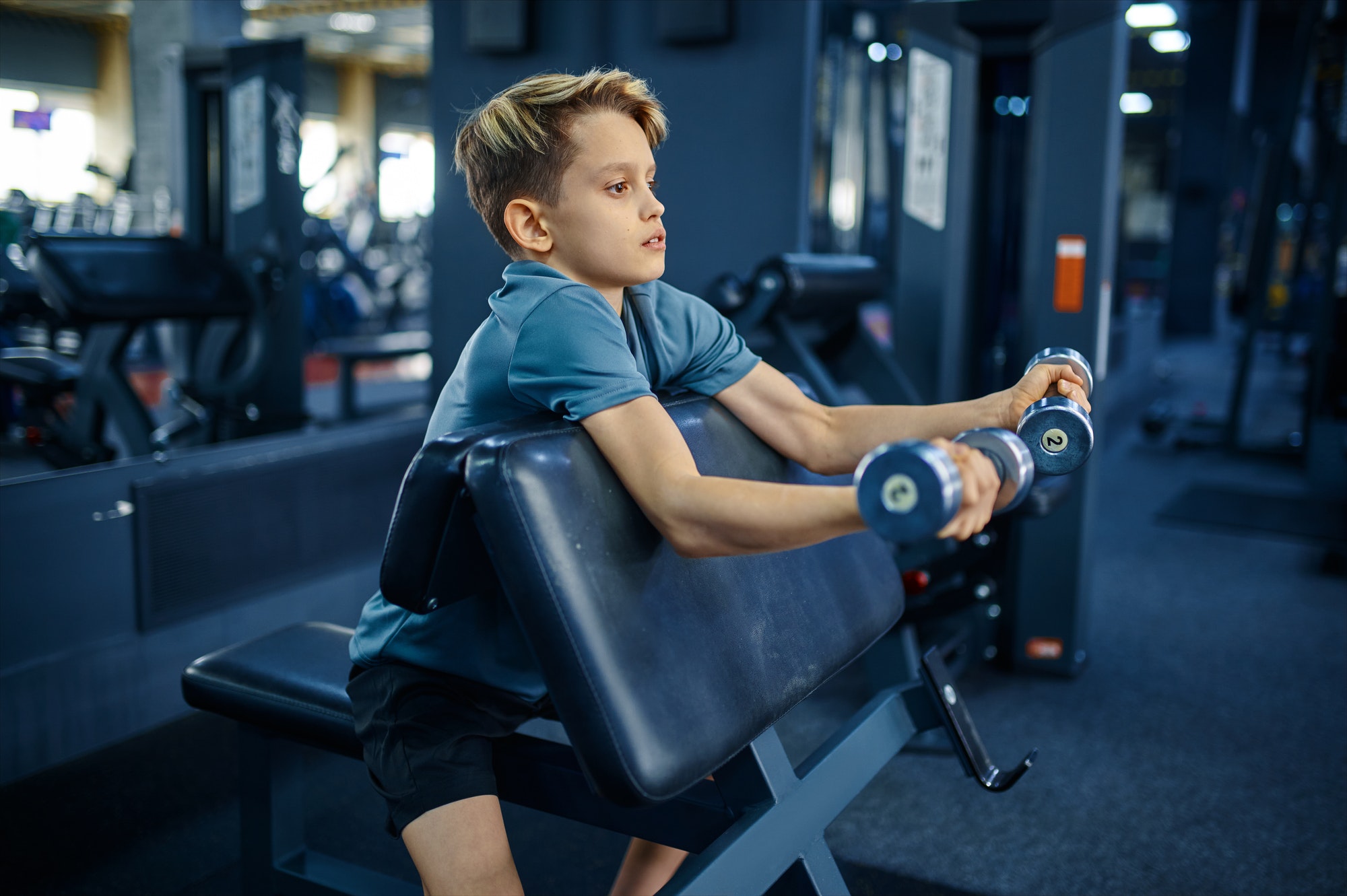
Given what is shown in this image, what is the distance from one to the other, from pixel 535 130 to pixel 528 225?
9cm

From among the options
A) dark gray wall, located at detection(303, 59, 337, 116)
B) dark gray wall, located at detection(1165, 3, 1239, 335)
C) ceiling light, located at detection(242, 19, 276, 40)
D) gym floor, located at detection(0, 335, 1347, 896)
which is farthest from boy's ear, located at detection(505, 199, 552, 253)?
dark gray wall, located at detection(303, 59, 337, 116)

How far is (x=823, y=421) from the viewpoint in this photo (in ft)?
4.22

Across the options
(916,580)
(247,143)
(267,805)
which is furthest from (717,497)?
(247,143)

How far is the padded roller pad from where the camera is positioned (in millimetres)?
894

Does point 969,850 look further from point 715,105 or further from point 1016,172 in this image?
point 715,105

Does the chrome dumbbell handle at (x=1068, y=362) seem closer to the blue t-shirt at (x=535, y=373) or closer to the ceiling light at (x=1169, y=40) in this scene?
the blue t-shirt at (x=535, y=373)

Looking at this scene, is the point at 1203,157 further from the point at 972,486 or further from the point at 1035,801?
the point at 972,486

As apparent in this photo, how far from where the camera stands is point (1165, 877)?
1.82 m

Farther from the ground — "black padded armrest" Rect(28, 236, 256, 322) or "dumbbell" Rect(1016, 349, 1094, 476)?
"black padded armrest" Rect(28, 236, 256, 322)

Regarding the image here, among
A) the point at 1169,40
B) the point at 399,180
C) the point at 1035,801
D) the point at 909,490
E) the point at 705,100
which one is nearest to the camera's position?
the point at 909,490

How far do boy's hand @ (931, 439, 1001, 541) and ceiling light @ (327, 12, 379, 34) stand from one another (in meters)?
12.7

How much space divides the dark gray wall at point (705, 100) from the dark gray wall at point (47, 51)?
1142 millimetres

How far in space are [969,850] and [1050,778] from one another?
385mm

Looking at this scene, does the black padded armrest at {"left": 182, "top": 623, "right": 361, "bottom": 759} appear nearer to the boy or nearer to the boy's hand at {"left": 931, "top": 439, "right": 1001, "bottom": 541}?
the boy
